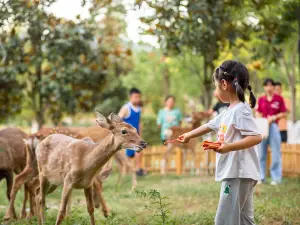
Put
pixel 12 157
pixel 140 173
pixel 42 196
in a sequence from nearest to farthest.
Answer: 1. pixel 42 196
2. pixel 12 157
3. pixel 140 173

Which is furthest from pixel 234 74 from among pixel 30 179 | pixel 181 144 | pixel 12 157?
pixel 181 144

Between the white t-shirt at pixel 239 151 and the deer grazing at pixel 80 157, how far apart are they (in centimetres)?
153

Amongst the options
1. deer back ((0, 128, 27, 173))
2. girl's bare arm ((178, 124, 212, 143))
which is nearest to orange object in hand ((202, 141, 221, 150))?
girl's bare arm ((178, 124, 212, 143))

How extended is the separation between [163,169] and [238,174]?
10966 millimetres

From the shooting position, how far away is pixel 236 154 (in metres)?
5.07

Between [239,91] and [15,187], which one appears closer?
[239,91]

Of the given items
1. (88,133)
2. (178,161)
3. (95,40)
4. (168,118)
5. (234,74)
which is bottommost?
(178,161)

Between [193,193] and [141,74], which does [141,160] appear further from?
[141,74]

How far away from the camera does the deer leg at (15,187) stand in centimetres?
800

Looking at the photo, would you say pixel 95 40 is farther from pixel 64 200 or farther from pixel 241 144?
pixel 241 144

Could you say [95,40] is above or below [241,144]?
Result: above

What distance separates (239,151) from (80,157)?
2.27 metres

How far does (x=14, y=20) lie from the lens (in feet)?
33.7

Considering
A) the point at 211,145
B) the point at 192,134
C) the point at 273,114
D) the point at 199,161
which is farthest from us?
the point at 199,161
